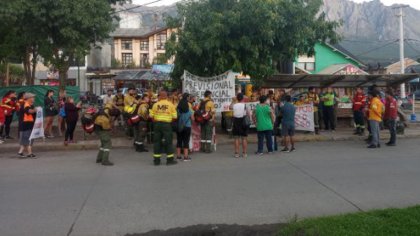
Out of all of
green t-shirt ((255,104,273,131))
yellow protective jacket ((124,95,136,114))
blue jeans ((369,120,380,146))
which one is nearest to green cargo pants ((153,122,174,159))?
green t-shirt ((255,104,273,131))

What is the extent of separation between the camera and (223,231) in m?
5.71

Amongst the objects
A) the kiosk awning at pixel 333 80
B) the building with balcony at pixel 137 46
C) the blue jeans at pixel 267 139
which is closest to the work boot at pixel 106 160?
the blue jeans at pixel 267 139

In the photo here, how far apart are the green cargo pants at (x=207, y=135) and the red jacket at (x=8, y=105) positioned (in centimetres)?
683

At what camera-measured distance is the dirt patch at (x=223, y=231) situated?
556 centimetres

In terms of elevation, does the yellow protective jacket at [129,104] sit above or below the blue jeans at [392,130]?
above

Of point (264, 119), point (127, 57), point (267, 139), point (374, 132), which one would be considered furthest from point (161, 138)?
point (127, 57)

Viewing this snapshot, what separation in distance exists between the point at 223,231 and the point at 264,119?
21.7 ft

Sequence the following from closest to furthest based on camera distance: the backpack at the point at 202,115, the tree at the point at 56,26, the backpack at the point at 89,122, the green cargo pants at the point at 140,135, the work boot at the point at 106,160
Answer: the work boot at the point at 106,160
the backpack at the point at 89,122
the backpack at the point at 202,115
the green cargo pants at the point at 140,135
the tree at the point at 56,26

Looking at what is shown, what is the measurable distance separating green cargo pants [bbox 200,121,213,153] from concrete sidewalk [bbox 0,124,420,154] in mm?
1671

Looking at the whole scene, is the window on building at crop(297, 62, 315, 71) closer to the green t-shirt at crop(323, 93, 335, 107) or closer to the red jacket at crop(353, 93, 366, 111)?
the green t-shirt at crop(323, 93, 335, 107)

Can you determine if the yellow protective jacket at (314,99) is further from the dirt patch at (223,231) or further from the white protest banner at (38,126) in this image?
the dirt patch at (223,231)

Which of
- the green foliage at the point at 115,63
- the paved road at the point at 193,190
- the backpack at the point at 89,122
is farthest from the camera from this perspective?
the green foliage at the point at 115,63

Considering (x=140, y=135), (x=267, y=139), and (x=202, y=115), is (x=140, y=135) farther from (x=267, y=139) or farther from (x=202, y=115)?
(x=267, y=139)

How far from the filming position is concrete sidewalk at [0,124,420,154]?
1367 cm
